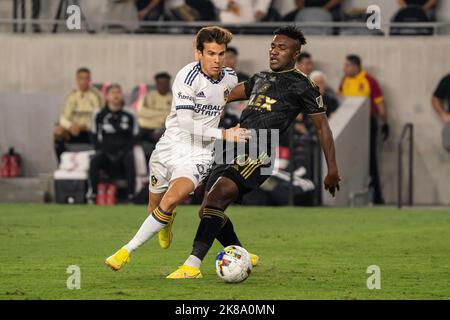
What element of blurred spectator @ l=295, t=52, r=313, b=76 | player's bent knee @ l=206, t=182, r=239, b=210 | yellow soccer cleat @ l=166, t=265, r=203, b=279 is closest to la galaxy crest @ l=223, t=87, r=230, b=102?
player's bent knee @ l=206, t=182, r=239, b=210

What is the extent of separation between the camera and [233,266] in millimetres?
10523

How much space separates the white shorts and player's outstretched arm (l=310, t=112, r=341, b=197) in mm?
1018

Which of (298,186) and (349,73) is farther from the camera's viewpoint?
(349,73)

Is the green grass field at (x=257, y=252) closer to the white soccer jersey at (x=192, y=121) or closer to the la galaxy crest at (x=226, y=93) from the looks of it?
the white soccer jersey at (x=192, y=121)

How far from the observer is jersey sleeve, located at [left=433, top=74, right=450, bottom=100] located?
858 inches

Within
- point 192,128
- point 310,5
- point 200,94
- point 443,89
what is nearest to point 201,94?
point 200,94

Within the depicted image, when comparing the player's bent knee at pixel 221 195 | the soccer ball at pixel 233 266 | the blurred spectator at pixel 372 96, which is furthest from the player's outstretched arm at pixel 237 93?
the blurred spectator at pixel 372 96

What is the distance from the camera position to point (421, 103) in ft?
73.7

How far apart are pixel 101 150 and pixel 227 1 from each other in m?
3.69

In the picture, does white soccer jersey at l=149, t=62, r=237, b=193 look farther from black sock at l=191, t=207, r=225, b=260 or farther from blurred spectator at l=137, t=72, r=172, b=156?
blurred spectator at l=137, t=72, r=172, b=156

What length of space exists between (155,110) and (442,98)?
4670mm

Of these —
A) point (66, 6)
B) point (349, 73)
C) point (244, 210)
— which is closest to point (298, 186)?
point (244, 210)

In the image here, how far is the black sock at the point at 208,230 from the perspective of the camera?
1066 centimetres
